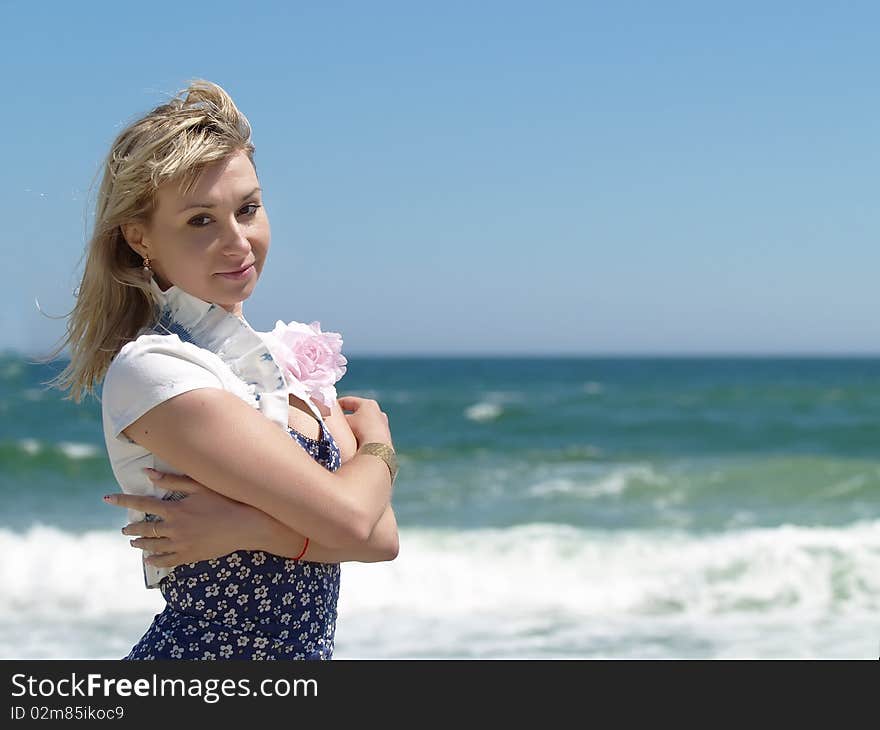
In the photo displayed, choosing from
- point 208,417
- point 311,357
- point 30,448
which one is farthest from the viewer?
point 30,448

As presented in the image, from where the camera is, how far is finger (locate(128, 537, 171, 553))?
5.86 feet

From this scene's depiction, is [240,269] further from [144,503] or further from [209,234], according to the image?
[144,503]

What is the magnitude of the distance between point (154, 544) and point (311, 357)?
49cm

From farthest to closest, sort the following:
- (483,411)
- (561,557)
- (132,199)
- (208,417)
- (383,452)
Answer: (483,411), (561,557), (383,452), (132,199), (208,417)

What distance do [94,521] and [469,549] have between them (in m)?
4.52

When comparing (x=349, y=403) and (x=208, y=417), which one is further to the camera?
(x=349, y=403)

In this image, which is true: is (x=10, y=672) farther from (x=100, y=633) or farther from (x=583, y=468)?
(x=583, y=468)

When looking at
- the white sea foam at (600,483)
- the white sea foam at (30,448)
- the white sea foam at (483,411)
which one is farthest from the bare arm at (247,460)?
the white sea foam at (483,411)

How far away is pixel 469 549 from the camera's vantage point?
9.52 metres

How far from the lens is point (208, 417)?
167cm

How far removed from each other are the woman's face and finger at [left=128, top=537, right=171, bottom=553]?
1.43 feet

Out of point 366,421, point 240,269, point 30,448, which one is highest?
point 30,448

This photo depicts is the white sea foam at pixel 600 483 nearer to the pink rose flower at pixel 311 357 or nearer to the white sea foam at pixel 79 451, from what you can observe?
the white sea foam at pixel 79 451

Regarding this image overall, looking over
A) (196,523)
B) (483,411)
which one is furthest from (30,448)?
(196,523)
